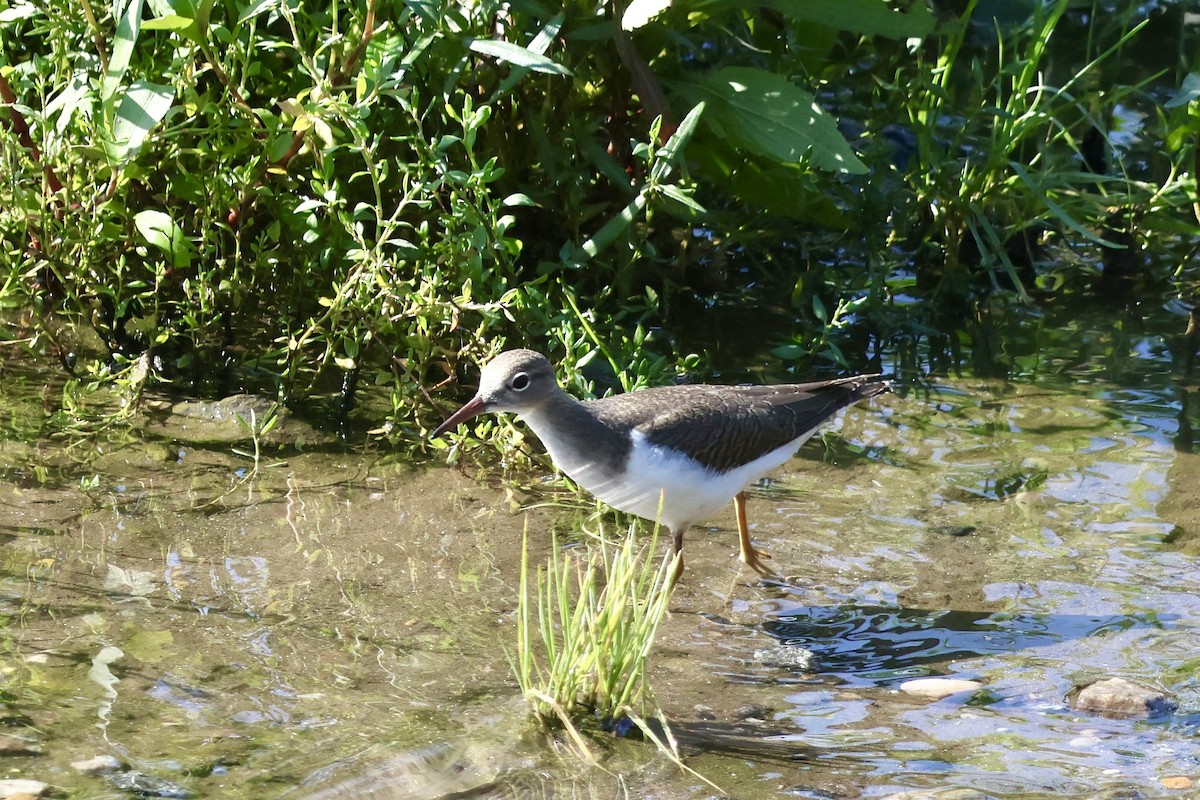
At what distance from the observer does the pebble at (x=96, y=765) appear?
3934mm

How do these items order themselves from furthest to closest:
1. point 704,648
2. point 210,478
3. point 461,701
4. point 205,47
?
point 210,478 < point 205,47 < point 704,648 < point 461,701

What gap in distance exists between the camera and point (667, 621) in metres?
5.40

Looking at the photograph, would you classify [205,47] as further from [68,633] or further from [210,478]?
[68,633]

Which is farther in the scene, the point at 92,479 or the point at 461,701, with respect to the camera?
the point at 92,479

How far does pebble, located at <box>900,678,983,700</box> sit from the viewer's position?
480 cm

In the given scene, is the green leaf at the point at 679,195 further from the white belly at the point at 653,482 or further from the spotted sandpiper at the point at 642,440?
the white belly at the point at 653,482

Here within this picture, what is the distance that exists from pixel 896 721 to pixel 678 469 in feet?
4.16

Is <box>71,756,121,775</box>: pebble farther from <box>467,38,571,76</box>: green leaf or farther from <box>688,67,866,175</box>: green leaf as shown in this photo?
<box>688,67,866,175</box>: green leaf

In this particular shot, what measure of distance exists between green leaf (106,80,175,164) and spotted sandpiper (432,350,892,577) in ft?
5.22

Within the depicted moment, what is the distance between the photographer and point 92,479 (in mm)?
5977

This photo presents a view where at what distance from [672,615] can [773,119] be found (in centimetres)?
227

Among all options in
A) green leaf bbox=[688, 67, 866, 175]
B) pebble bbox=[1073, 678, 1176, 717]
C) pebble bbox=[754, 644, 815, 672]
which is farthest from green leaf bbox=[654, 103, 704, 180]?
pebble bbox=[1073, 678, 1176, 717]

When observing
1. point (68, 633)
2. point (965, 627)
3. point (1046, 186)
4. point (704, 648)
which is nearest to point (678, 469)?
point (704, 648)

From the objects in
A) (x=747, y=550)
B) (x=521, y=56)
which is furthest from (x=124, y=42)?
(x=747, y=550)
